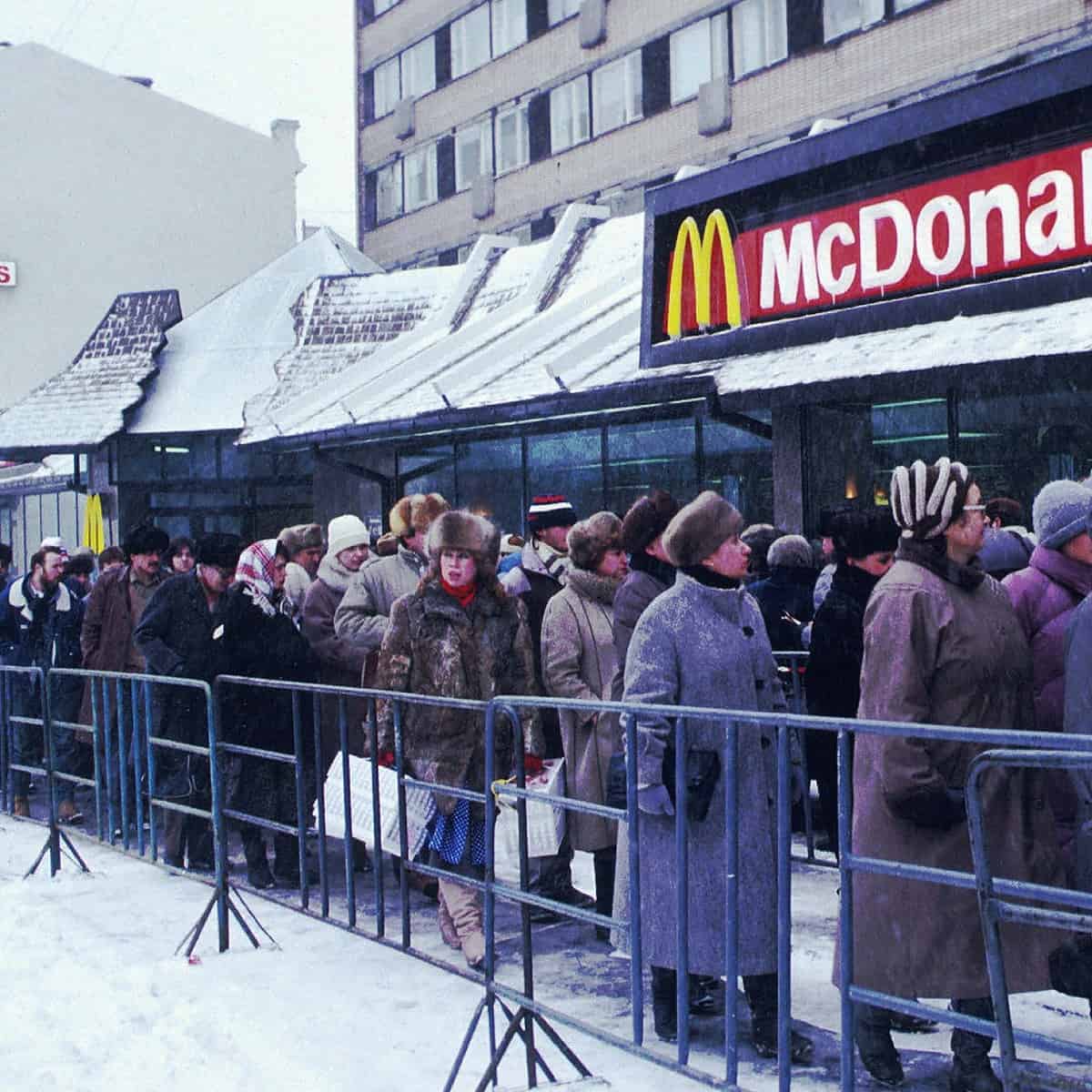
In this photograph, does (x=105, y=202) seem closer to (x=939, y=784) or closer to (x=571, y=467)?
(x=571, y=467)

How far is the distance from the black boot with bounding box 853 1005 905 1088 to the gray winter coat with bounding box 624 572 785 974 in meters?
0.38

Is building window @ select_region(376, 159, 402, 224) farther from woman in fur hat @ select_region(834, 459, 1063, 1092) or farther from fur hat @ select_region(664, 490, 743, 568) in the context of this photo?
woman in fur hat @ select_region(834, 459, 1063, 1092)

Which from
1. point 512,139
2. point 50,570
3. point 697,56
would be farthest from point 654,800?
point 512,139

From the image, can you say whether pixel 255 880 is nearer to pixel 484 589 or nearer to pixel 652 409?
pixel 484 589

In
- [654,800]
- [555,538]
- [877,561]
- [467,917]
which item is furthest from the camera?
[555,538]

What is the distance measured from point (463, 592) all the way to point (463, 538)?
0.98 feet

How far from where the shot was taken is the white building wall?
4328 centimetres

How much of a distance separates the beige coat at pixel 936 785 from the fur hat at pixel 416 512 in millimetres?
3374

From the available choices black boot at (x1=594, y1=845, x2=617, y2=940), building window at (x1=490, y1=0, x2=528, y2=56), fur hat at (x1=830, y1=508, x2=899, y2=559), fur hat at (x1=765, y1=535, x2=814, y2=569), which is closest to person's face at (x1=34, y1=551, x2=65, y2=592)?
fur hat at (x1=765, y1=535, x2=814, y2=569)

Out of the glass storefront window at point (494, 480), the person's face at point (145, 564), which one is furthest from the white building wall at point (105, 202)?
the person's face at point (145, 564)

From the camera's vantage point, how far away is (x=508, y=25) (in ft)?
131

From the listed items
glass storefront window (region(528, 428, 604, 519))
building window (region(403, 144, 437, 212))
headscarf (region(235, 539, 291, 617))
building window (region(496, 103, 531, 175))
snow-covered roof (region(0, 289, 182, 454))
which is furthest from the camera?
Result: building window (region(403, 144, 437, 212))

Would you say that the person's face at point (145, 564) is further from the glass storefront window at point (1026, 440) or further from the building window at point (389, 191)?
the building window at point (389, 191)

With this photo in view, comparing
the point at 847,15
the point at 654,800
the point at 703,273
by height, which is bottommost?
the point at 654,800
